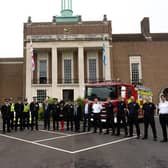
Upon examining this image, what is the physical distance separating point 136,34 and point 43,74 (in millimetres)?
19668

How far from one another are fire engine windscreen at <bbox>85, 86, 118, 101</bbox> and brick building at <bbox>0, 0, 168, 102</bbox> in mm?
21771

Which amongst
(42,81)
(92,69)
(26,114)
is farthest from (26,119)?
(92,69)

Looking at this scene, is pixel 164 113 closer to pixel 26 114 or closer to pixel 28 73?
pixel 26 114

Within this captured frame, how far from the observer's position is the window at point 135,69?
4388cm

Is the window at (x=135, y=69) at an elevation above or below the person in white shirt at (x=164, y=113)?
above

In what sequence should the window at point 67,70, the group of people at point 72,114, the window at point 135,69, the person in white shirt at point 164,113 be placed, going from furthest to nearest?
the window at point 135,69 → the window at point 67,70 → the group of people at point 72,114 → the person in white shirt at point 164,113

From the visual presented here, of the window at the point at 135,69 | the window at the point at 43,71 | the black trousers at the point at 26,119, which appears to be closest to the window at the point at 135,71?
the window at the point at 135,69

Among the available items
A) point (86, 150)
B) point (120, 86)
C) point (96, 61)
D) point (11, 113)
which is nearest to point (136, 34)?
point (96, 61)

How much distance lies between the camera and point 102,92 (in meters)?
18.8

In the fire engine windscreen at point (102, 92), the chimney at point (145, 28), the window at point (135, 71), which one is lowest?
the fire engine windscreen at point (102, 92)

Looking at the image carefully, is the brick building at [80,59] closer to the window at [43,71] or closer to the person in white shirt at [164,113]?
the window at [43,71]

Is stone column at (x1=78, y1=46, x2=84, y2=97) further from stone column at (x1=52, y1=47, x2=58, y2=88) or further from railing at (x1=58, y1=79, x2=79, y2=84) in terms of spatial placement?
stone column at (x1=52, y1=47, x2=58, y2=88)

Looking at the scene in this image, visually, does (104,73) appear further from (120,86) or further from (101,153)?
(101,153)

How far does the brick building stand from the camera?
41469 mm
